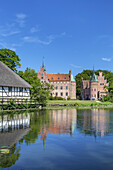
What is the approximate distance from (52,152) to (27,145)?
166 centimetres

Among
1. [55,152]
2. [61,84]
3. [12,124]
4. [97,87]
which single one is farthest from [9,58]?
[97,87]

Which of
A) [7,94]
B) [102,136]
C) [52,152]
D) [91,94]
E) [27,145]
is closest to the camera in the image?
[52,152]

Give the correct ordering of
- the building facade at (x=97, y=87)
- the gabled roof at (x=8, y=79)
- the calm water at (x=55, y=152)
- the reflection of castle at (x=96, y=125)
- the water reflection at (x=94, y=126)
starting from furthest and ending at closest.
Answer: the building facade at (x=97, y=87)
the gabled roof at (x=8, y=79)
the reflection of castle at (x=96, y=125)
the water reflection at (x=94, y=126)
the calm water at (x=55, y=152)

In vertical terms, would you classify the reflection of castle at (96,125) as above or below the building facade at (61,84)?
below

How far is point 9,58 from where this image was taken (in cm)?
4628

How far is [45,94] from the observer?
156ft

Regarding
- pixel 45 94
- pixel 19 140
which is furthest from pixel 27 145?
pixel 45 94

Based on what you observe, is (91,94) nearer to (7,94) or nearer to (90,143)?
(7,94)

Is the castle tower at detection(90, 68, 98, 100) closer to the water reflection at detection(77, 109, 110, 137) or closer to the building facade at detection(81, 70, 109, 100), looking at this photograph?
the building facade at detection(81, 70, 109, 100)

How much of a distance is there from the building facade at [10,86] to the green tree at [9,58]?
710cm

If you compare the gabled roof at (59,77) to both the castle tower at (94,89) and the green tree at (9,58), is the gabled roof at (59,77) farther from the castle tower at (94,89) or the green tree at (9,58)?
the green tree at (9,58)

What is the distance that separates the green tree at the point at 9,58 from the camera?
46.0 meters

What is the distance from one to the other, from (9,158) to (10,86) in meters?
30.0

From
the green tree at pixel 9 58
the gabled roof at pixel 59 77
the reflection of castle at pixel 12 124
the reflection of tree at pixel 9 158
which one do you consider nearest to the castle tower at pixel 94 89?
the gabled roof at pixel 59 77
